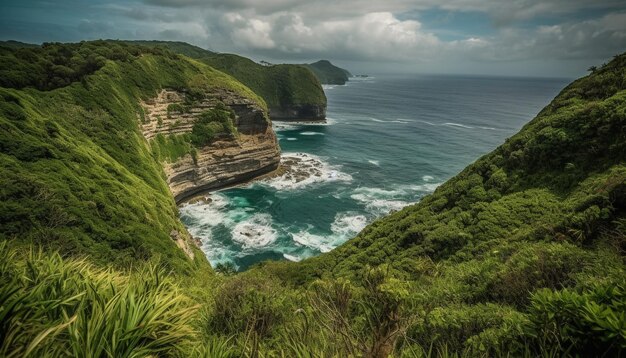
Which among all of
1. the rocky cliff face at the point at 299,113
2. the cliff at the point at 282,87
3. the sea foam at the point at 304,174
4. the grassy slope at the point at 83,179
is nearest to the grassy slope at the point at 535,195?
the grassy slope at the point at 83,179

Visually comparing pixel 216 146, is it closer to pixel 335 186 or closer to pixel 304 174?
pixel 304 174

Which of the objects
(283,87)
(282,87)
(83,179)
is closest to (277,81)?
(282,87)

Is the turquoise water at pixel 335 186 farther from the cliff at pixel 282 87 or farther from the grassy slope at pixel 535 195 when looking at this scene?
the grassy slope at pixel 535 195

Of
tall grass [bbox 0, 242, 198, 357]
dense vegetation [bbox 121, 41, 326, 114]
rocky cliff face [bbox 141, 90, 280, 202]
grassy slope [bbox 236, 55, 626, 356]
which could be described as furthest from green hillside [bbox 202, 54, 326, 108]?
tall grass [bbox 0, 242, 198, 357]

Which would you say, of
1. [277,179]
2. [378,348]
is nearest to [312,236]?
[277,179]

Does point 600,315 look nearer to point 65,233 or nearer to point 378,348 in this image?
point 378,348

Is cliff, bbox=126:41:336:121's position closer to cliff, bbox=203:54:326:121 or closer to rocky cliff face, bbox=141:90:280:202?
cliff, bbox=203:54:326:121
